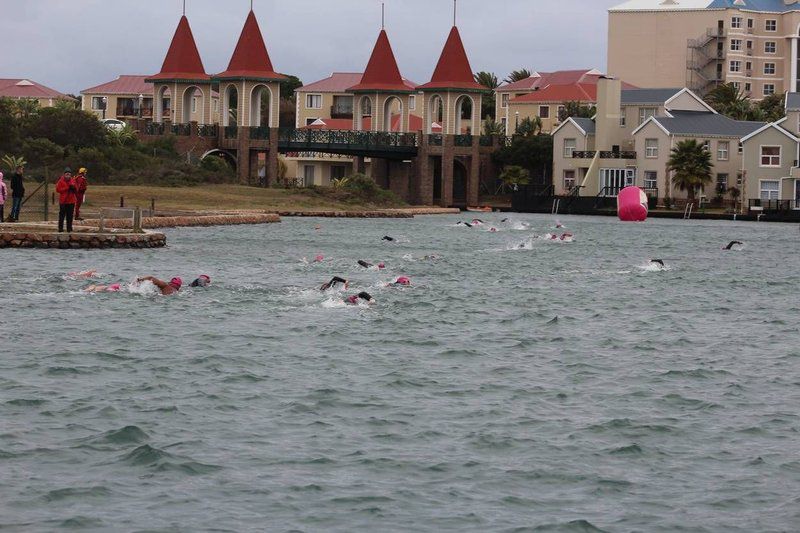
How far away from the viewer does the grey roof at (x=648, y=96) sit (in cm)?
11075

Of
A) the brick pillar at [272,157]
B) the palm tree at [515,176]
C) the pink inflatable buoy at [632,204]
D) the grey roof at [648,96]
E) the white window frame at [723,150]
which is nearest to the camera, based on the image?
the pink inflatable buoy at [632,204]

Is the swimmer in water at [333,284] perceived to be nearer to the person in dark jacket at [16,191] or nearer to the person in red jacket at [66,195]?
the person in red jacket at [66,195]

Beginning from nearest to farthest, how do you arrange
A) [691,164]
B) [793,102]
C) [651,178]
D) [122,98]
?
[793,102], [691,164], [651,178], [122,98]

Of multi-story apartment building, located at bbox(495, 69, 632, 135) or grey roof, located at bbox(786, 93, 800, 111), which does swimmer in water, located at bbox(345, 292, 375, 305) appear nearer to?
grey roof, located at bbox(786, 93, 800, 111)

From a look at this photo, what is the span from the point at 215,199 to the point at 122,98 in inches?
2926

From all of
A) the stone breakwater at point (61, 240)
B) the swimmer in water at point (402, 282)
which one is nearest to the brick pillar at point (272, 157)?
the stone breakwater at point (61, 240)

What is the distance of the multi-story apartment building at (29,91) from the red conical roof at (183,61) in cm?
4762

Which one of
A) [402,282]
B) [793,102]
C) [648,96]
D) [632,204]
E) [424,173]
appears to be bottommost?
[402,282]

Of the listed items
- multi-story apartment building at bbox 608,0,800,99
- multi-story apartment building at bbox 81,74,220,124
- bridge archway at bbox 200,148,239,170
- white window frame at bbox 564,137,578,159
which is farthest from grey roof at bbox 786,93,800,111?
multi-story apartment building at bbox 81,74,220,124

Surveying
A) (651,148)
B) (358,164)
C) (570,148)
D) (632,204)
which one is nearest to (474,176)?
(570,148)

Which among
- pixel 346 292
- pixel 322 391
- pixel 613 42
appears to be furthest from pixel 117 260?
pixel 613 42

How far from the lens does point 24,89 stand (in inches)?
6147

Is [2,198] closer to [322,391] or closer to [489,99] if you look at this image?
[322,391]

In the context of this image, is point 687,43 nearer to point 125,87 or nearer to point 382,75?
point 382,75
